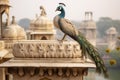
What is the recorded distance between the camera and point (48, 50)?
217 inches

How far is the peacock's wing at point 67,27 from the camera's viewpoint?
5.52 metres

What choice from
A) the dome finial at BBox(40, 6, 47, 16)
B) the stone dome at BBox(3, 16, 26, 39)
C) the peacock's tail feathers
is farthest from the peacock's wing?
the dome finial at BBox(40, 6, 47, 16)

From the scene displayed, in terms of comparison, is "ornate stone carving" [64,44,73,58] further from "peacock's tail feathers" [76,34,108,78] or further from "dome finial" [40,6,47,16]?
"dome finial" [40,6,47,16]

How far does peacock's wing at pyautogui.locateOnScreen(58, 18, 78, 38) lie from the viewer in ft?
18.1

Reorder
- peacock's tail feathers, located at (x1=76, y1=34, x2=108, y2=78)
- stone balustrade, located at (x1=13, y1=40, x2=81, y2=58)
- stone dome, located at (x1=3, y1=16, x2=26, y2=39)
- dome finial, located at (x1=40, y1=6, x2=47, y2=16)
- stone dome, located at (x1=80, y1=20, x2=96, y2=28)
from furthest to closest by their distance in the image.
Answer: stone dome, located at (x1=80, y1=20, x2=96, y2=28), dome finial, located at (x1=40, y1=6, x2=47, y2=16), stone dome, located at (x1=3, y1=16, x2=26, y2=39), peacock's tail feathers, located at (x1=76, y1=34, x2=108, y2=78), stone balustrade, located at (x1=13, y1=40, x2=81, y2=58)

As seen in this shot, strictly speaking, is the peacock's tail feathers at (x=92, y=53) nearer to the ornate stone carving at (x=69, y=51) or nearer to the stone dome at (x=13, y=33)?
the ornate stone carving at (x=69, y=51)

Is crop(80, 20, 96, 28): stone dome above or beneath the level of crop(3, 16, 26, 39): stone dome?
above

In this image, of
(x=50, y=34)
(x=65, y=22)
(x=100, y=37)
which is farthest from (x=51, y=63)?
(x=100, y=37)

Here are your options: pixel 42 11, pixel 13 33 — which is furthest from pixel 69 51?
pixel 42 11

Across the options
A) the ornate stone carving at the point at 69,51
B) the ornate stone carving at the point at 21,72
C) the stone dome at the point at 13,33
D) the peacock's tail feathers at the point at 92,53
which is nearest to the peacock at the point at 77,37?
the peacock's tail feathers at the point at 92,53

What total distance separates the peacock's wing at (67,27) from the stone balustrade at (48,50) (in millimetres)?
170

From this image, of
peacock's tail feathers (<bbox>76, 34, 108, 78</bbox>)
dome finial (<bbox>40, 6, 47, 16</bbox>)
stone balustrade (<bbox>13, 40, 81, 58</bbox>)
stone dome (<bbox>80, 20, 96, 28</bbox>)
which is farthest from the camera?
stone dome (<bbox>80, 20, 96, 28</bbox>)

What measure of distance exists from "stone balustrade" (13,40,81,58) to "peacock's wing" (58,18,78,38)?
0.56 ft

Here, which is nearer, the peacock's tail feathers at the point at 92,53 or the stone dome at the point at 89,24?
the peacock's tail feathers at the point at 92,53
